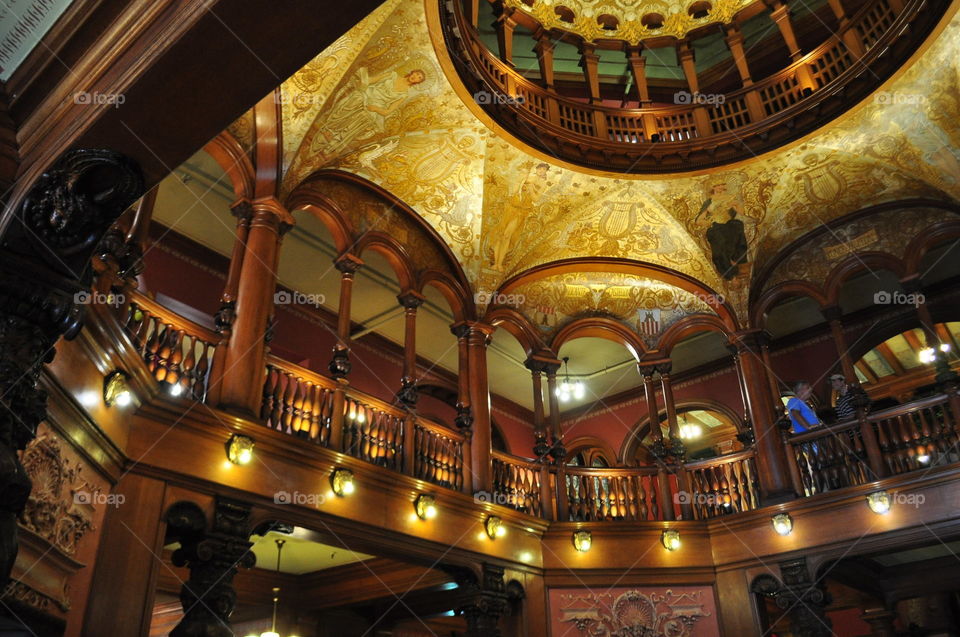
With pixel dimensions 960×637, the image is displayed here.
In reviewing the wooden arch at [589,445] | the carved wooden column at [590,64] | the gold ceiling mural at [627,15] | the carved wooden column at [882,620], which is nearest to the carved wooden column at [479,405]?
the carved wooden column at [590,64]

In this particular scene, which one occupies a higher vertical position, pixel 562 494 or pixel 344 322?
pixel 344 322

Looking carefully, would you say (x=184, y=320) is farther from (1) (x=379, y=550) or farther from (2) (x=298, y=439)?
(1) (x=379, y=550)

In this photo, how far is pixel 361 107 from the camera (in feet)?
30.6

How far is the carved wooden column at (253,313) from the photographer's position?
24.5 feet

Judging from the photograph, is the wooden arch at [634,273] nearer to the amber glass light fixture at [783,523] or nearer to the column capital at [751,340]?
the column capital at [751,340]

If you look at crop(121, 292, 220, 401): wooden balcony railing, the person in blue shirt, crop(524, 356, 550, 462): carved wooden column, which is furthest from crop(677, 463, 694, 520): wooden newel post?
crop(121, 292, 220, 401): wooden balcony railing

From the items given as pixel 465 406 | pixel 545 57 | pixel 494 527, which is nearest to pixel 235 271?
pixel 465 406

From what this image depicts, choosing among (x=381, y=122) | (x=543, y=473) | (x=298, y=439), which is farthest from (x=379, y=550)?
(x=381, y=122)

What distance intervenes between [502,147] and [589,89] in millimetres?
2197

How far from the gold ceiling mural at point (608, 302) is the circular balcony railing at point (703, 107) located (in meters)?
2.19

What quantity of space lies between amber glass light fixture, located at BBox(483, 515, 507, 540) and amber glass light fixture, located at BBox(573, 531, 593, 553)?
3.75ft

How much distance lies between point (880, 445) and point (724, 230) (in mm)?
3766

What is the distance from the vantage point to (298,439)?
768 centimetres

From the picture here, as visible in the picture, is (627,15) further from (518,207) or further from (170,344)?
(170,344)
